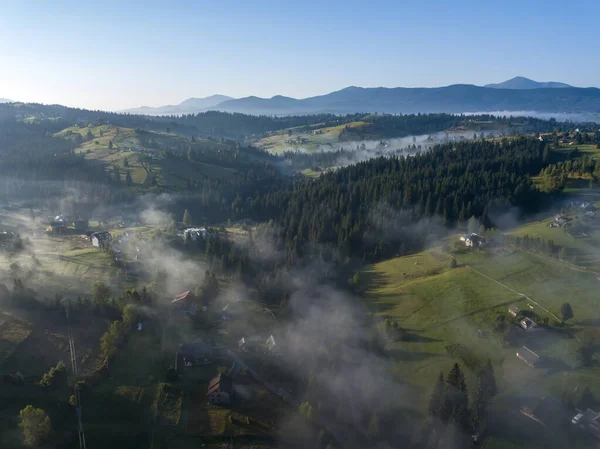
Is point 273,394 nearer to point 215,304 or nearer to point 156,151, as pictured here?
point 215,304

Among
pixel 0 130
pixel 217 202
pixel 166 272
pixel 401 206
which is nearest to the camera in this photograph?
pixel 166 272

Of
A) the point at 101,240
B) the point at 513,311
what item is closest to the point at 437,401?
the point at 513,311

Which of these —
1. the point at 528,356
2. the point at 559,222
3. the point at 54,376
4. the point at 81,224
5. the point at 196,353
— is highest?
the point at 559,222

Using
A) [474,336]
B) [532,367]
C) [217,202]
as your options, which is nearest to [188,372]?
[474,336]

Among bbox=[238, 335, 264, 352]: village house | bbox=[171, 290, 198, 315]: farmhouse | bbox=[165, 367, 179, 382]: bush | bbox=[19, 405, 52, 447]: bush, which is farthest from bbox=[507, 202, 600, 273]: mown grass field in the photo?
bbox=[19, 405, 52, 447]: bush

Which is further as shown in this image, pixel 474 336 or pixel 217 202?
pixel 217 202

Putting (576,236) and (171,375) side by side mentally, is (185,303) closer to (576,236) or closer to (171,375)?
(171,375)

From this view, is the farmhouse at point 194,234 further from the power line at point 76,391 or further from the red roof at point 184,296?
the power line at point 76,391
